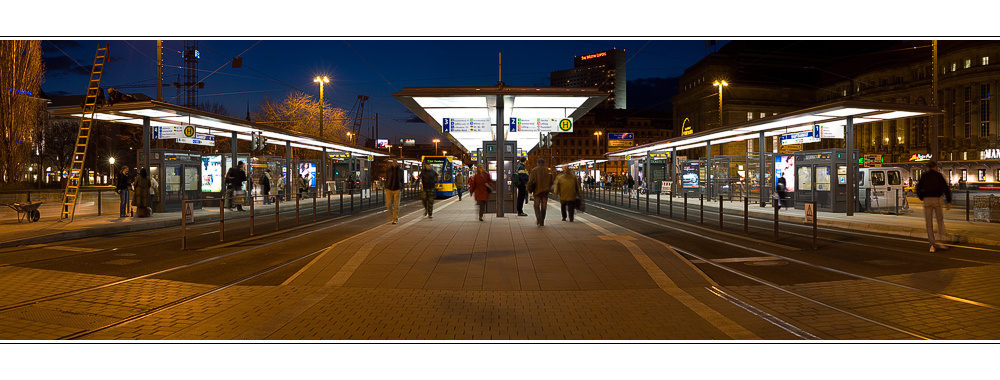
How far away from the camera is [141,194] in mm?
19094

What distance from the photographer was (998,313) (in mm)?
6191

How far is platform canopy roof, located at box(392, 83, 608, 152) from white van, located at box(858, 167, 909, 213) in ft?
38.9

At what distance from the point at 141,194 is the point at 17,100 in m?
15.2

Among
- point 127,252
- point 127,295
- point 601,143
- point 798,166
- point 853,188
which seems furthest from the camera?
point 601,143

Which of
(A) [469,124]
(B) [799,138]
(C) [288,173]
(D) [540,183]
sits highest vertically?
(A) [469,124]

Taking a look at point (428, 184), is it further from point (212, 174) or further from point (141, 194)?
point (212, 174)

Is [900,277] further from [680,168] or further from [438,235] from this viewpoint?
[680,168]

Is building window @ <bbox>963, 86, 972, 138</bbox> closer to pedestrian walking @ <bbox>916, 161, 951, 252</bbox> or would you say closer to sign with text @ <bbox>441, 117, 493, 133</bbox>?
sign with text @ <bbox>441, 117, 493, 133</bbox>

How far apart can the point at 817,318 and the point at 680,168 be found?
118 feet

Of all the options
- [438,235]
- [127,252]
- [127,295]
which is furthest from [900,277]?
[127,252]

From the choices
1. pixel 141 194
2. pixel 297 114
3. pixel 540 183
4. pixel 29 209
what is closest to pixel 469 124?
pixel 540 183

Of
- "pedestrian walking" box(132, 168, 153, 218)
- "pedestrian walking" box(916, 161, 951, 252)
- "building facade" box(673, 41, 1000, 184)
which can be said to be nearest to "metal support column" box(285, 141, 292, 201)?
"pedestrian walking" box(132, 168, 153, 218)

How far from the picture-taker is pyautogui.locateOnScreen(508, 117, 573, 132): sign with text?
2130cm

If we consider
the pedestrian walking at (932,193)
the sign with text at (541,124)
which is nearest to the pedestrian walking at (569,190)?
the sign with text at (541,124)
